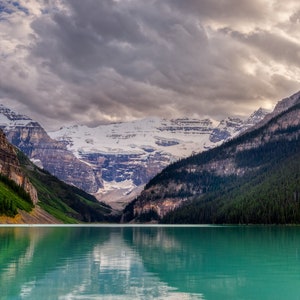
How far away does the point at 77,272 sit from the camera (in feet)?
190

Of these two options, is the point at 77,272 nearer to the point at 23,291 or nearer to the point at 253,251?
the point at 23,291

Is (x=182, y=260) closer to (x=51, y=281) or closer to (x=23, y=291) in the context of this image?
(x=51, y=281)

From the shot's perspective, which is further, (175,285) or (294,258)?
(294,258)

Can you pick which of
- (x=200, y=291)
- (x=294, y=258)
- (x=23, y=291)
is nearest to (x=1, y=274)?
(x=23, y=291)

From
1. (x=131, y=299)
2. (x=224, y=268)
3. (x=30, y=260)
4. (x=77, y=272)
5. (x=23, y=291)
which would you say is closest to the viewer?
(x=131, y=299)

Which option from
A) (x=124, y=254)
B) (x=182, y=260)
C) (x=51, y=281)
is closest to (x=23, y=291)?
(x=51, y=281)

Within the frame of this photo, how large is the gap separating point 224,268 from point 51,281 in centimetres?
2174

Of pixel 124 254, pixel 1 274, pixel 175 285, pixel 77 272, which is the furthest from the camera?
pixel 124 254

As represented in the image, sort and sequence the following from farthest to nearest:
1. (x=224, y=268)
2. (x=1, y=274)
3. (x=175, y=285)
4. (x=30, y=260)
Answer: (x=30, y=260)
(x=224, y=268)
(x=1, y=274)
(x=175, y=285)

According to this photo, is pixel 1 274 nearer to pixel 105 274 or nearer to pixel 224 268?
pixel 105 274

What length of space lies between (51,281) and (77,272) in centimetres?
731

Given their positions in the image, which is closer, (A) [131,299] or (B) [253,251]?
(A) [131,299]

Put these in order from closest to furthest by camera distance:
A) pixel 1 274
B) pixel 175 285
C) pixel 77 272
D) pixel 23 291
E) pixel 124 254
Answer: pixel 23 291 < pixel 175 285 < pixel 1 274 < pixel 77 272 < pixel 124 254

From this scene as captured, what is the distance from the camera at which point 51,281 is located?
167 ft
